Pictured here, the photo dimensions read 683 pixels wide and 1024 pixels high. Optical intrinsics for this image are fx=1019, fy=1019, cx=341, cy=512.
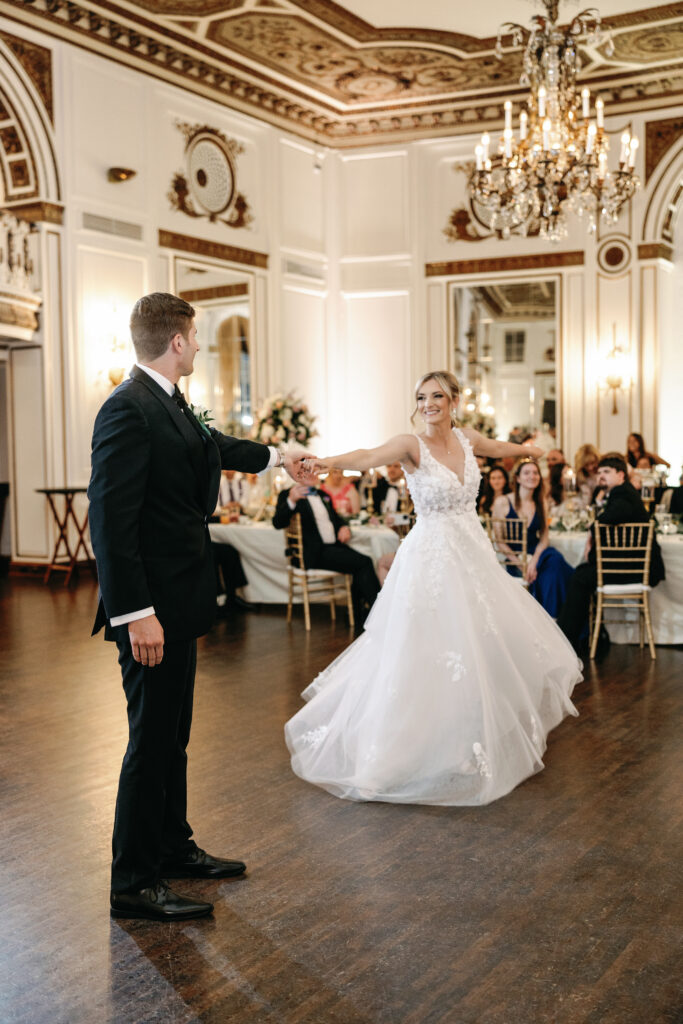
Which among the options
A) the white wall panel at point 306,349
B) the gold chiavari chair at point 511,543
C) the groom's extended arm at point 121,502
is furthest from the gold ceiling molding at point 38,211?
the groom's extended arm at point 121,502

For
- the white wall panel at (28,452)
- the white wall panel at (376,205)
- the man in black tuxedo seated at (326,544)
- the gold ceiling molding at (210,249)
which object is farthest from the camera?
the white wall panel at (376,205)

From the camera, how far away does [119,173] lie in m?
10.7

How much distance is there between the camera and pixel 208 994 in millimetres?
2531

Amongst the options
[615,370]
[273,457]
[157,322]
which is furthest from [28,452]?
[157,322]

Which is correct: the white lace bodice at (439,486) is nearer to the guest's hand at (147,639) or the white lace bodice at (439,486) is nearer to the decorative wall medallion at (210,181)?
the guest's hand at (147,639)

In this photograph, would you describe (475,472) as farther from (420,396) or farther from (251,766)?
(251,766)

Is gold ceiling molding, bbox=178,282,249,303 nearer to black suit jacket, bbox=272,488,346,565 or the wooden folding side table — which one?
the wooden folding side table

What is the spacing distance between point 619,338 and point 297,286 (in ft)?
14.1

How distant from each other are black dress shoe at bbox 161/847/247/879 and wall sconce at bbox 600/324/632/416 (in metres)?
10.7

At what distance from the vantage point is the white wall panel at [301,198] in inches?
528

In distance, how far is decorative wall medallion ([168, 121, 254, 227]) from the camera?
11742 millimetres

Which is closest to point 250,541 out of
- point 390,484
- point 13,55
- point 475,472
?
point 390,484

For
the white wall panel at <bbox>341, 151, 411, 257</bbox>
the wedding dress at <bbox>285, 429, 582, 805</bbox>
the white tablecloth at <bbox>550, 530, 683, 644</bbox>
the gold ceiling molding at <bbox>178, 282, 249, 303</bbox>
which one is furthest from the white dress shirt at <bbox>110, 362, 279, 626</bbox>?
the white wall panel at <bbox>341, 151, 411, 257</bbox>

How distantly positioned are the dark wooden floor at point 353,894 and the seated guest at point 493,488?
313 centimetres
